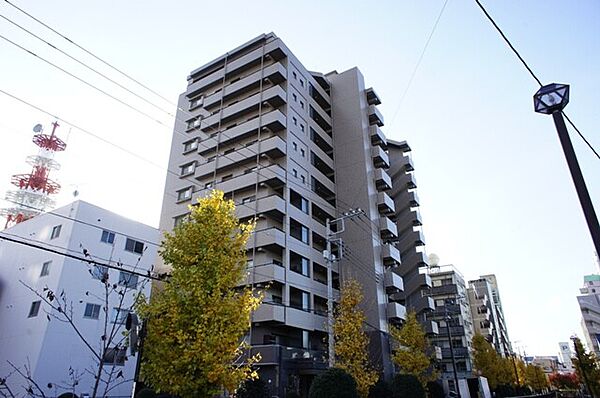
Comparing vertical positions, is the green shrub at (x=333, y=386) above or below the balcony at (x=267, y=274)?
below

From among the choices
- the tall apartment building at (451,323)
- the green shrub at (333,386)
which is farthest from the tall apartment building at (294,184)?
the tall apartment building at (451,323)

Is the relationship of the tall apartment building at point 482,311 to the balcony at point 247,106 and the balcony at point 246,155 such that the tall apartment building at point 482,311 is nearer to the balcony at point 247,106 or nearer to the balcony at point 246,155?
the balcony at point 246,155

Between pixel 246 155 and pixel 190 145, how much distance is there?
996 cm

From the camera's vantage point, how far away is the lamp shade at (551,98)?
6.83 m

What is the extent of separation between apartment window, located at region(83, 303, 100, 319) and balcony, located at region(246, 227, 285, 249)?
38.6 ft

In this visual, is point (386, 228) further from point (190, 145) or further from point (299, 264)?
point (190, 145)

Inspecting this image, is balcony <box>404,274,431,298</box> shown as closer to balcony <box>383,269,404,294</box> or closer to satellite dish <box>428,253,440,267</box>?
balcony <box>383,269,404,294</box>

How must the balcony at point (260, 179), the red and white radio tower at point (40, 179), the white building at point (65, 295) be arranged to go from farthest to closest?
the red and white radio tower at point (40, 179) < the balcony at point (260, 179) < the white building at point (65, 295)

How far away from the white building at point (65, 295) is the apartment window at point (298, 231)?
1199 centimetres

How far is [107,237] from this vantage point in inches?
1185

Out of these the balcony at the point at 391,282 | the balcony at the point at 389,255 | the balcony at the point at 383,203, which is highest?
the balcony at the point at 383,203

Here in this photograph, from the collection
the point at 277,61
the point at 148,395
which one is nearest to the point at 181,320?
the point at 148,395

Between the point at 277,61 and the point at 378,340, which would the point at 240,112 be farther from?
the point at 378,340

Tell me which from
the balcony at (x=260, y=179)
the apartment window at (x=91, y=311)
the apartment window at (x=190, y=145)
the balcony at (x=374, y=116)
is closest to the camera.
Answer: the apartment window at (x=91, y=311)
